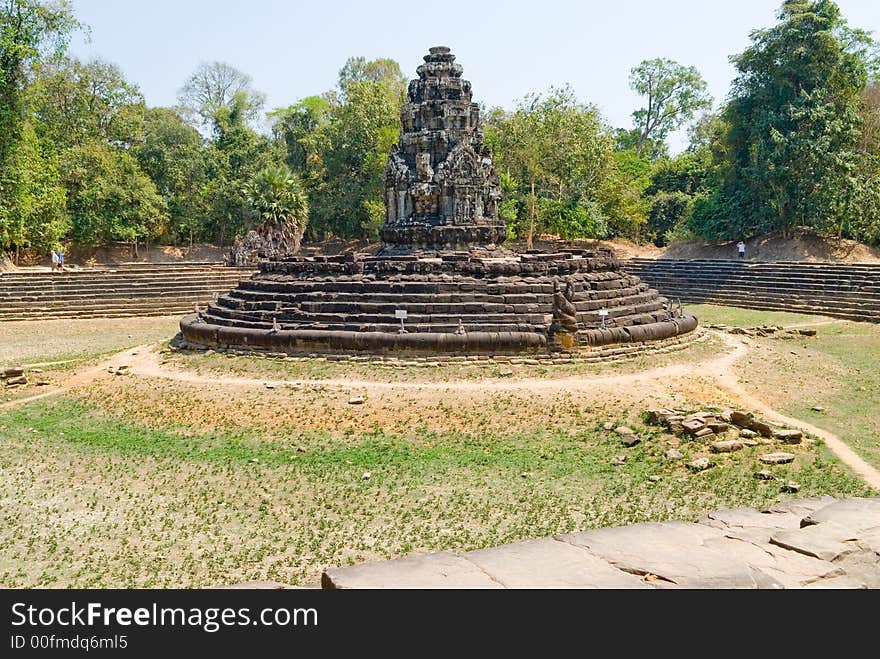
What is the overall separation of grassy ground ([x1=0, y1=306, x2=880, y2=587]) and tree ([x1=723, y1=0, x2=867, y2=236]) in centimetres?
2270

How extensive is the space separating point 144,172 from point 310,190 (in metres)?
11.0

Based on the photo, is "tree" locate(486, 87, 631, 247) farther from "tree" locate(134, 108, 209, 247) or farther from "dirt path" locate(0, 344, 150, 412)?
"dirt path" locate(0, 344, 150, 412)

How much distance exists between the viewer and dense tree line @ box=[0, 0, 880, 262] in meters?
37.0

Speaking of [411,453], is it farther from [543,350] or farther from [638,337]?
[638,337]

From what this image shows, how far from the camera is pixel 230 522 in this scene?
9.28 m

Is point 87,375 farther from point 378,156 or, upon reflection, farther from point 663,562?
point 378,156

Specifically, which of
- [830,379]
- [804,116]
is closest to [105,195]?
[804,116]

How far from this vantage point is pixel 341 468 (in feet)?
37.1

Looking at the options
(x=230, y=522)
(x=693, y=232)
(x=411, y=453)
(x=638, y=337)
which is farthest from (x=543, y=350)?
(x=693, y=232)

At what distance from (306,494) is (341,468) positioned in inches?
44.0

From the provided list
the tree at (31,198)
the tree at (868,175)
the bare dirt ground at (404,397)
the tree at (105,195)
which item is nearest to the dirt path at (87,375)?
the bare dirt ground at (404,397)

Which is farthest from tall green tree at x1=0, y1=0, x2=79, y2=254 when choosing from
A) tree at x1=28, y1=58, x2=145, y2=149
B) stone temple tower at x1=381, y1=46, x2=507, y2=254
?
stone temple tower at x1=381, y1=46, x2=507, y2=254

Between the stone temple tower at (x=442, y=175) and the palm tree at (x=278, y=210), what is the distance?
15196mm

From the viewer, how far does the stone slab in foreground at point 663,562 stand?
15.9 ft
